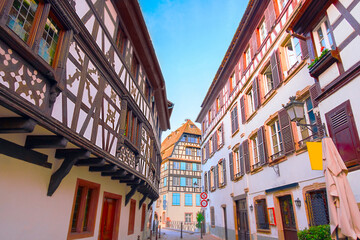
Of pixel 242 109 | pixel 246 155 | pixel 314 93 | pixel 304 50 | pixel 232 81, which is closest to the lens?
pixel 314 93

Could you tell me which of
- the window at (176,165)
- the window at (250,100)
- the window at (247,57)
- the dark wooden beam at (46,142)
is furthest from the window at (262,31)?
the window at (176,165)

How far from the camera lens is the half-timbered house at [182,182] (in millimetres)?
34844

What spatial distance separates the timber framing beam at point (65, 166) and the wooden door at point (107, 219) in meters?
3.72

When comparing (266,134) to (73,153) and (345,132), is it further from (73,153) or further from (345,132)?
(73,153)

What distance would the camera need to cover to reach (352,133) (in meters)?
5.23

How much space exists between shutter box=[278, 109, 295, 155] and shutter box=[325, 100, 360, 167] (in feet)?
8.23

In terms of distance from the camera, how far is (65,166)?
5121 mm

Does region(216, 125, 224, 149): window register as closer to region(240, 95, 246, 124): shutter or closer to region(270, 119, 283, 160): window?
region(240, 95, 246, 124): shutter

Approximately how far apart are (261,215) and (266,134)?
358cm

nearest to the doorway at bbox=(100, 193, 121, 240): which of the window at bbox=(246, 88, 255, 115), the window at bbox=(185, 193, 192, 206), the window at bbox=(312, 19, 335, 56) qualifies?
the window at bbox=(246, 88, 255, 115)

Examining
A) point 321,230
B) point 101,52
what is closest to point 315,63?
point 321,230

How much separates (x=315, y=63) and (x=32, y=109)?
670cm

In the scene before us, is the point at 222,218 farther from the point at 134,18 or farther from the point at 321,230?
the point at 134,18

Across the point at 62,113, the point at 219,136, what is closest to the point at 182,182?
the point at 219,136
